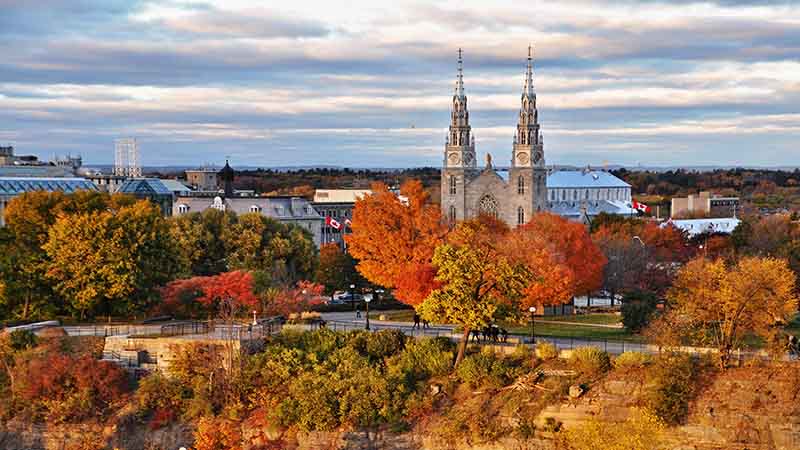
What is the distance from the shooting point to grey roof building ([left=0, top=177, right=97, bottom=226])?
98.7 meters

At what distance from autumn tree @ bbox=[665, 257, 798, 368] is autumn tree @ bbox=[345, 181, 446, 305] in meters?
15.4

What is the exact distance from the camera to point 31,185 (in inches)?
4018

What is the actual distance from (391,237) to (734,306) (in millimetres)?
21429

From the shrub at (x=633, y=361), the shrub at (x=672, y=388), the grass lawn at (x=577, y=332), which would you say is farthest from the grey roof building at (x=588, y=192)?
the shrub at (x=672, y=388)

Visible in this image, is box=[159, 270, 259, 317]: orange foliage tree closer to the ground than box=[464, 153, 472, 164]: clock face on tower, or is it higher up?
closer to the ground

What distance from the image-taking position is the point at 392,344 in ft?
134

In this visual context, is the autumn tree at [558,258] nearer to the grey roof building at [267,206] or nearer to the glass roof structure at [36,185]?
the grey roof building at [267,206]

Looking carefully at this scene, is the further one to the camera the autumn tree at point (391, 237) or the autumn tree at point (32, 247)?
the autumn tree at point (391, 237)

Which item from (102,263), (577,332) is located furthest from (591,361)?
(102,263)

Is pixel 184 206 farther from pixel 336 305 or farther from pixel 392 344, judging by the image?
pixel 392 344

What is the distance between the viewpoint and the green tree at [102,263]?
4722 centimetres

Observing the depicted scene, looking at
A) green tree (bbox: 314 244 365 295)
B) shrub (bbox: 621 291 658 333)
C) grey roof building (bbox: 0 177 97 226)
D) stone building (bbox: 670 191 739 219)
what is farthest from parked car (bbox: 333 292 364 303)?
stone building (bbox: 670 191 739 219)

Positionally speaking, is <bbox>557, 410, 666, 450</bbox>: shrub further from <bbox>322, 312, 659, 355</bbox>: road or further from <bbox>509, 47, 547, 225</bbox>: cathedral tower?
<bbox>509, 47, 547, 225</bbox>: cathedral tower

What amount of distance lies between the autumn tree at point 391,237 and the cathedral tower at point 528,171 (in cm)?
5688
